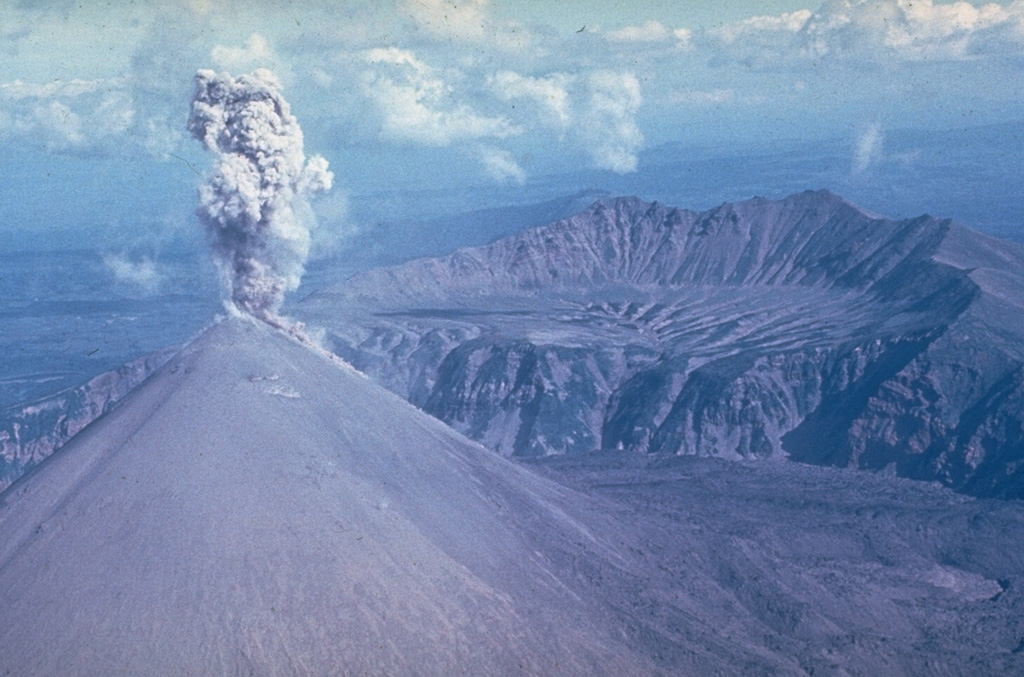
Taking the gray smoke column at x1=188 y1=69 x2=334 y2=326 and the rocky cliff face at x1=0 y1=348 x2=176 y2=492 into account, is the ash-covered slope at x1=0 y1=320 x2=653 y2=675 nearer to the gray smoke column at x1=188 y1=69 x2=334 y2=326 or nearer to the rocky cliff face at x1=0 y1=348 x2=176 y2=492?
the gray smoke column at x1=188 y1=69 x2=334 y2=326

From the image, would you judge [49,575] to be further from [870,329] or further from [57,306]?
[57,306]

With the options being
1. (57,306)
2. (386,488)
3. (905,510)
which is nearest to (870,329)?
(905,510)

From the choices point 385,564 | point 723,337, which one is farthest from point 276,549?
point 723,337

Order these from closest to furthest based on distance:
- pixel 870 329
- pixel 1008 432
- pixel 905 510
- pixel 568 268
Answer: pixel 905 510
pixel 1008 432
pixel 870 329
pixel 568 268

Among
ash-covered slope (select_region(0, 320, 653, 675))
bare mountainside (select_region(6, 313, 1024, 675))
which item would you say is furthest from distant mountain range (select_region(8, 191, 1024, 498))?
ash-covered slope (select_region(0, 320, 653, 675))

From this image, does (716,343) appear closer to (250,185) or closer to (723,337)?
(723,337)

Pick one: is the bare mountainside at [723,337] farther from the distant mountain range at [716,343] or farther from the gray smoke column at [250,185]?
the gray smoke column at [250,185]

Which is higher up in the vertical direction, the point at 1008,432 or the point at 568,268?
the point at 568,268
